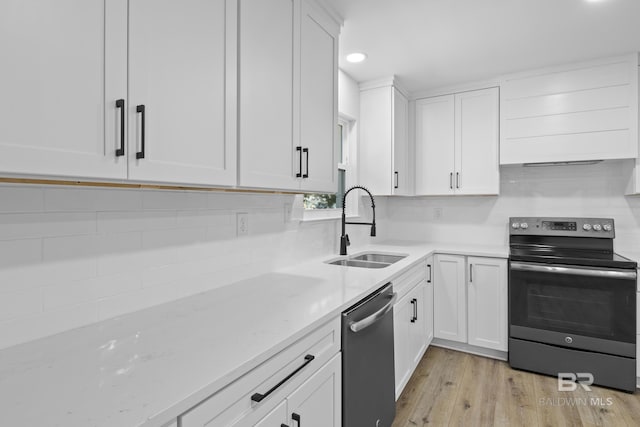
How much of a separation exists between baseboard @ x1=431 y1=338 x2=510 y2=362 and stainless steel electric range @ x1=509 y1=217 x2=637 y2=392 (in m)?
0.18

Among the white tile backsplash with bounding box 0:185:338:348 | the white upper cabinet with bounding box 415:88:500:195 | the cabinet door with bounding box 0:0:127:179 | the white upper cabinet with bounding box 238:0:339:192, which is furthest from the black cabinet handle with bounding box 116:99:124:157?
the white upper cabinet with bounding box 415:88:500:195

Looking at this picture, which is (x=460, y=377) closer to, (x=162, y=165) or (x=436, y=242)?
(x=436, y=242)

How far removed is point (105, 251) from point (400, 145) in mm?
2620

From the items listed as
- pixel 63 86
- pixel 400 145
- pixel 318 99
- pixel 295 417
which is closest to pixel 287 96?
pixel 318 99

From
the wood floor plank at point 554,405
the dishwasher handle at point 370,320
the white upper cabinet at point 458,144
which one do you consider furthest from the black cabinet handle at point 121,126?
the white upper cabinet at point 458,144

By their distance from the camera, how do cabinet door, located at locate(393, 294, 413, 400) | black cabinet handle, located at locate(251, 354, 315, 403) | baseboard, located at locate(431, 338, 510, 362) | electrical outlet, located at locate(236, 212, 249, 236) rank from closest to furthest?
1. black cabinet handle, located at locate(251, 354, 315, 403)
2. electrical outlet, located at locate(236, 212, 249, 236)
3. cabinet door, located at locate(393, 294, 413, 400)
4. baseboard, located at locate(431, 338, 510, 362)

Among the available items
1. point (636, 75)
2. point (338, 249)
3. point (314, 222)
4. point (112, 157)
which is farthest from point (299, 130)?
point (636, 75)

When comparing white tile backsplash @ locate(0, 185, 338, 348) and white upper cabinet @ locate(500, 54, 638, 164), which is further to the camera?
white upper cabinet @ locate(500, 54, 638, 164)

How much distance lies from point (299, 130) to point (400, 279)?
1110 millimetres

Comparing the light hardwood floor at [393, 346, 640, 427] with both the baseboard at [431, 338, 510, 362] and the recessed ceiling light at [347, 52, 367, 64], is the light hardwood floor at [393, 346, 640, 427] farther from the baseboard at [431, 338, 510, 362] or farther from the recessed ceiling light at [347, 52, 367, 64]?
the recessed ceiling light at [347, 52, 367, 64]

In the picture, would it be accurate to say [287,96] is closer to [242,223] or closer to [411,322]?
[242,223]

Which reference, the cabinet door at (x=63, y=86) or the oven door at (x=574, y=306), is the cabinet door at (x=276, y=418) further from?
the oven door at (x=574, y=306)

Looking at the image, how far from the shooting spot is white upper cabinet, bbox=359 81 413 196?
3.08 m

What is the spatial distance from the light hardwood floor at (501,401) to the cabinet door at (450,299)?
333mm
